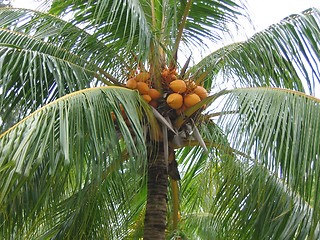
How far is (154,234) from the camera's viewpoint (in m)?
4.86

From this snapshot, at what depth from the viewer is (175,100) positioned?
14.9 ft

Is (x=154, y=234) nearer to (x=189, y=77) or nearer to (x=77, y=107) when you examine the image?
(x=189, y=77)

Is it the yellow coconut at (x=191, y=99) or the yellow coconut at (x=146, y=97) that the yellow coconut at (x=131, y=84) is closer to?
the yellow coconut at (x=146, y=97)

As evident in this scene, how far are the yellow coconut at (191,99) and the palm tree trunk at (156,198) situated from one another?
46 centimetres

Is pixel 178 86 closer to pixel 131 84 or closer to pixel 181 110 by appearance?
pixel 181 110

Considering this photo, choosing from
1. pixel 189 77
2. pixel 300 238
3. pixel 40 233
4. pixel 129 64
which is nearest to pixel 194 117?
pixel 189 77

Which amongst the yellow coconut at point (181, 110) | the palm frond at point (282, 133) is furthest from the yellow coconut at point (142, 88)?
the palm frond at point (282, 133)

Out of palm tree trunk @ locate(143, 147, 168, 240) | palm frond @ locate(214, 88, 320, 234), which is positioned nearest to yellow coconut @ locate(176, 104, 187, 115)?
palm tree trunk @ locate(143, 147, 168, 240)

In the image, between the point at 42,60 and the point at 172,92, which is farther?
the point at 172,92

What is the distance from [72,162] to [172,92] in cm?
128

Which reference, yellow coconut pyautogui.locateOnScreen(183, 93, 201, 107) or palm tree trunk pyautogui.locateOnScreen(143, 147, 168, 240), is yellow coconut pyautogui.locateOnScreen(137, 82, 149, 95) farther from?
palm tree trunk pyautogui.locateOnScreen(143, 147, 168, 240)

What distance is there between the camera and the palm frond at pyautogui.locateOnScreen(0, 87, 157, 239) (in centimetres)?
326

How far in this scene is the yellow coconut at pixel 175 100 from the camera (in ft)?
14.9

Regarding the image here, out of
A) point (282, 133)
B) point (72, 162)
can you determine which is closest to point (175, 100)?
point (282, 133)
